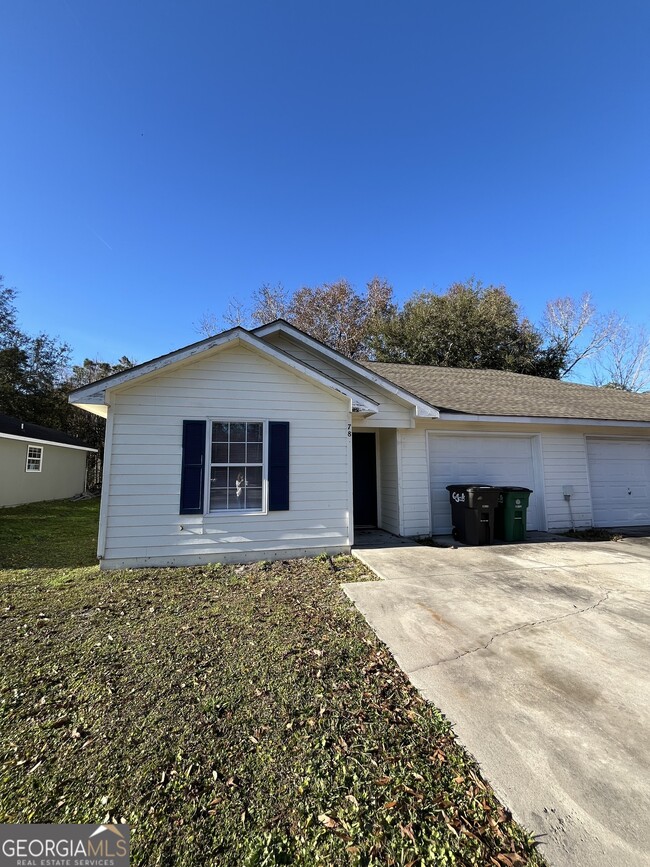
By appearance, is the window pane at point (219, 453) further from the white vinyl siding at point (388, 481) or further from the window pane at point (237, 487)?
the white vinyl siding at point (388, 481)

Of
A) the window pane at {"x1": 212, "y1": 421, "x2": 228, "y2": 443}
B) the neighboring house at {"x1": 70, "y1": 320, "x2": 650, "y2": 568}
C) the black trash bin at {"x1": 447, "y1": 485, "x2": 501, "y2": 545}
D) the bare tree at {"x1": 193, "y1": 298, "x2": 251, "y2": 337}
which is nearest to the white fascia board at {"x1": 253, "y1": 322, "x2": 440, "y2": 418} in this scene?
the neighboring house at {"x1": 70, "y1": 320, "x2": 650, "y2": 568}

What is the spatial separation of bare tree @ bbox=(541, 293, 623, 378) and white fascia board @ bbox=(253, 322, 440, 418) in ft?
67.3

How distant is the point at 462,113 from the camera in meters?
10.4

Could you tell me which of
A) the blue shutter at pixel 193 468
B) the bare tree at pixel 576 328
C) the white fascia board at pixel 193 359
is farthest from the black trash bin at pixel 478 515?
the bare tree at pixel 576 328

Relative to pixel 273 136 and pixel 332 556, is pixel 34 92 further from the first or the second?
pixel 332 556

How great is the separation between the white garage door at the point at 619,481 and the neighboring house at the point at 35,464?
2005 centimetres

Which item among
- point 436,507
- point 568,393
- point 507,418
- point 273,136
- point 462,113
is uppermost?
point 462,113

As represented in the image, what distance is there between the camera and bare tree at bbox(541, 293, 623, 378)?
23.4 metres

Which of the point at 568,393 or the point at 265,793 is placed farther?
the point at 568,393

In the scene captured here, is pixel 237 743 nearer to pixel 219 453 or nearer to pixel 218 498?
pixel 218 498

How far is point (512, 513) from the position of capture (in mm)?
7781

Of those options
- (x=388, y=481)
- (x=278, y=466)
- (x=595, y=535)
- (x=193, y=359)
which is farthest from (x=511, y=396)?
(x=193, y=359)

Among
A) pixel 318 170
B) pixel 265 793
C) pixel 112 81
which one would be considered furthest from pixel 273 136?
pixel 265 793

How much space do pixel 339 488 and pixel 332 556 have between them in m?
1.27
